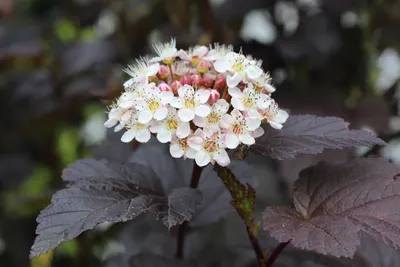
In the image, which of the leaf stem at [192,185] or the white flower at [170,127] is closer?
the white flower at [170,127]

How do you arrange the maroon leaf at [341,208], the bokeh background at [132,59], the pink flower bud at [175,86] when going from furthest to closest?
the bokeh background at [132,59] → the pink flower bud at [175,86] → the maroon leaf at [341,208]

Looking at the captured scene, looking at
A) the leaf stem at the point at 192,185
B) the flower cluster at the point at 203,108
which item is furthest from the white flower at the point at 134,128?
the leaf stem at the point at 192,185

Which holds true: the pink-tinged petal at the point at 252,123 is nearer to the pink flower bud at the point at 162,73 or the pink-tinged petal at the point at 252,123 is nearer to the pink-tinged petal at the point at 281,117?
the pink-tinged petal at the point at 281,117

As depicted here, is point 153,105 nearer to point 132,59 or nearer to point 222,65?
point 222,65

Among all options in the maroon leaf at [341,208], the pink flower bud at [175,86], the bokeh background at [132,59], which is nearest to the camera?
the maroon leaf at [341,208]

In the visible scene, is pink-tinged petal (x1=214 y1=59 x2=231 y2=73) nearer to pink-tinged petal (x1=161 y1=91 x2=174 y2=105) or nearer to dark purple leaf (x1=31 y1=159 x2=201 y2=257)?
pink-tinged petal (x1=161 y1=91 x2=174 y2=105)

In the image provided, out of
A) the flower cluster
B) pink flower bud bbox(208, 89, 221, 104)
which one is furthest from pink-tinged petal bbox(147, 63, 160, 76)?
pink flower bud bbox(208, 89, 221, 104)

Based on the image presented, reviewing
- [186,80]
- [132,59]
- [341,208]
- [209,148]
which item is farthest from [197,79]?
[132,59]
